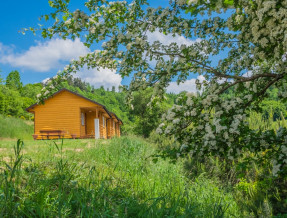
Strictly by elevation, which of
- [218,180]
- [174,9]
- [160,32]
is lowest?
[218,180]

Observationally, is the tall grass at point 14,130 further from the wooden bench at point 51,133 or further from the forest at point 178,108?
the forest at point 178,108

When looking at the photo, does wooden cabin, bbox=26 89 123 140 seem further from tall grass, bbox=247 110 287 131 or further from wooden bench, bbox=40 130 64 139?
tall grass, bbox=247 110 287 131

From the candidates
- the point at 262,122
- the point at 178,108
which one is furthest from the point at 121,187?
the point at 262,122

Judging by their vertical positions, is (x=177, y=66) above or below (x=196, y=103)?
above

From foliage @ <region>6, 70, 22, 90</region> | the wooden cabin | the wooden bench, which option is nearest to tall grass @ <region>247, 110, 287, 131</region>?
the wooden cabin

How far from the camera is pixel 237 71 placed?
4672 mm

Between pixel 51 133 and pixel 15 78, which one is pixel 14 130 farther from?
pixel 15 78

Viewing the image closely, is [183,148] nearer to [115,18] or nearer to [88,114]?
[115,18]

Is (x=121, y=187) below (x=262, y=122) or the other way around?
Answer: below

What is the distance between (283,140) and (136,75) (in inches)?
88.8

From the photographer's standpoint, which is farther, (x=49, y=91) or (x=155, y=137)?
(x=155, y=137)

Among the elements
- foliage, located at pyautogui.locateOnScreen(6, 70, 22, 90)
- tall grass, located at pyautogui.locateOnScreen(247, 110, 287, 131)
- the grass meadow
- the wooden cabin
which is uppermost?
foliage, located at pyautogui.locateOnScreen(6, 70, 22, 90)

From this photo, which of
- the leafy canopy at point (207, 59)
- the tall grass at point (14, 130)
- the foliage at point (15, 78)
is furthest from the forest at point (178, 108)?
the foliage at point (15, 78)

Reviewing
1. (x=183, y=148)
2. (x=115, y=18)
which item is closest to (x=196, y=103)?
(x=183, y=148)
